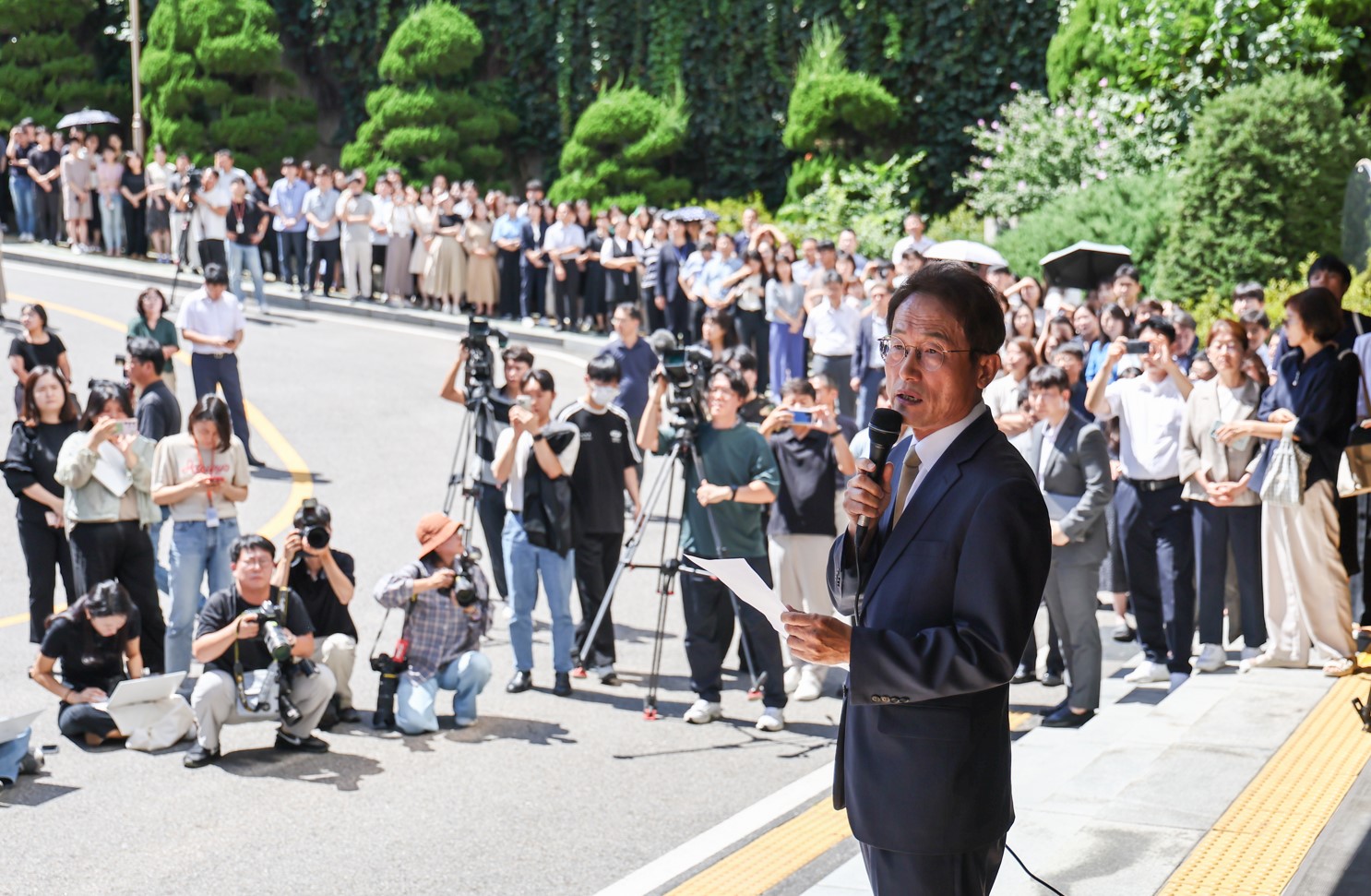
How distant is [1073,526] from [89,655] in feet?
18.3

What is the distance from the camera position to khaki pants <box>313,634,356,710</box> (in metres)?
9.10

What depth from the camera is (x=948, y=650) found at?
3.52 m

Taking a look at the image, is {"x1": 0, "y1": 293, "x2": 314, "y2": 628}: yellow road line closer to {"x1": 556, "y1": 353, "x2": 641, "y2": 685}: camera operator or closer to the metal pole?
{"x1": 556, "y1": 353, "x2": 641, "y2": 685}: camera operator

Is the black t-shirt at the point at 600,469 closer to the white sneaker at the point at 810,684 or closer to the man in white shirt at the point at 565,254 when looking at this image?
the white sneaker at the point at 810,684

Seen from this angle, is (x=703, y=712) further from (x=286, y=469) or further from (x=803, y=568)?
(x=286, y=469)

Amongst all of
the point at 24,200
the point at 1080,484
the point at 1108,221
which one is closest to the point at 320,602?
the point at 1080,484

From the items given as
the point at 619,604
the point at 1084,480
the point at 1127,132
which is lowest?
the point at 619,604

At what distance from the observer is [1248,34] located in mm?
19766

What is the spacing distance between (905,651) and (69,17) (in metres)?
33.3

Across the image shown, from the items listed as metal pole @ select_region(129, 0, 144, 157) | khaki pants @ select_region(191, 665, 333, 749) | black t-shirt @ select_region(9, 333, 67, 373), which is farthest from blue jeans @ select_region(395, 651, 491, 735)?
metal pole @ select_region(129, 0, 144, 157)

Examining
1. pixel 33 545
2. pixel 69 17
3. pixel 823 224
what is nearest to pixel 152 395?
pixel 33 545

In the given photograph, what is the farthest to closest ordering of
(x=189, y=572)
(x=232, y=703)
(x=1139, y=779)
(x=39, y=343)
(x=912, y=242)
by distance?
(x=912, y=242) → (x=39, y=343) → (x=189, y=572) → (x=232, y=703) → (x=1139, y=779)

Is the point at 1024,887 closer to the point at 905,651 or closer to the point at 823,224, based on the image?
the point at 905,651

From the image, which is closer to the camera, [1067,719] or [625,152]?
[1067,719]
